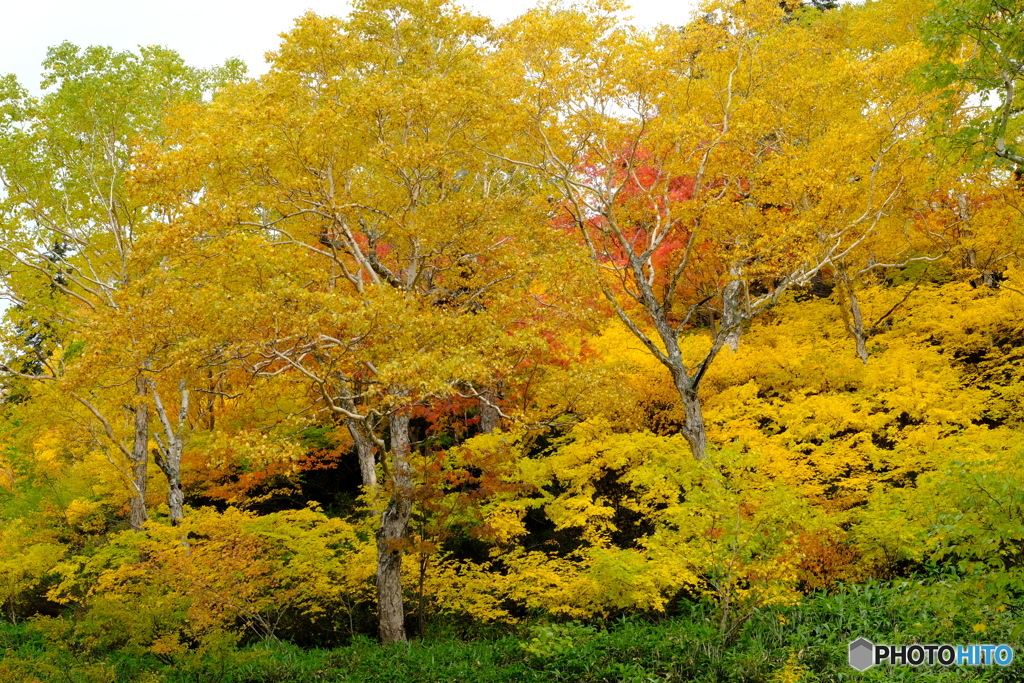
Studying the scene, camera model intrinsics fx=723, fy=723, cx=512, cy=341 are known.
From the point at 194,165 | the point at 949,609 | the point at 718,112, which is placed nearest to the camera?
the point at 949,609

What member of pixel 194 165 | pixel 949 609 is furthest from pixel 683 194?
pixel 949 609

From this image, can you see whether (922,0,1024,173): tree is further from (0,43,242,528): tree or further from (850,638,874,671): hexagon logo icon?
(0,43,242,528): tree

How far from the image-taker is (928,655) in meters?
9.55

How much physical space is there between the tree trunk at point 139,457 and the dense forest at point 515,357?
129 millimetres

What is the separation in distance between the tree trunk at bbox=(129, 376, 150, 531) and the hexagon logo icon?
14074 mm

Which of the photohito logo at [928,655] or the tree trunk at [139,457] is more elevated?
the tree trunk at [139,457]

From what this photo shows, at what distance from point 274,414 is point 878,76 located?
1702 cm

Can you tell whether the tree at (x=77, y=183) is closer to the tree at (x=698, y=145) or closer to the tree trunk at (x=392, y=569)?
the tree trunk at (x=392, y=569)

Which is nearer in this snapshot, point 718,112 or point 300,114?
point 300,114

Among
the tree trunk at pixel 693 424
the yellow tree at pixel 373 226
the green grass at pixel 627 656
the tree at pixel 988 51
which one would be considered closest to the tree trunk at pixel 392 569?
the yellow tree at pixel 373 226

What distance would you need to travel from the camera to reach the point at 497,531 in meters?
12.9

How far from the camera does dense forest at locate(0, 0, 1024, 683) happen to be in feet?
34.1

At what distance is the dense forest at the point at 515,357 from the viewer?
10.4 metres

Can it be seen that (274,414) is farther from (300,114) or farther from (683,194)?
(683,194)
